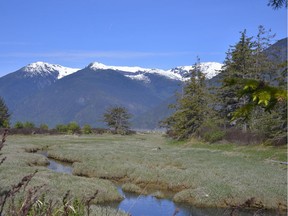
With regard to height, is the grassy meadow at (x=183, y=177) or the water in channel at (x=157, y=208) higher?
the grassy meadow at (x=183, y=177)

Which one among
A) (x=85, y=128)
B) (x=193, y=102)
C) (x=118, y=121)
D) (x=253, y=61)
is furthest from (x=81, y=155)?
(x=118, y=121)

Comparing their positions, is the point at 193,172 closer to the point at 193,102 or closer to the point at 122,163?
the point at 122,163

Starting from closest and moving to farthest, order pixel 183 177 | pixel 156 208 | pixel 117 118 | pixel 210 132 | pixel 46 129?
pixel 156 208, pixel 183 177, pixel 210 132, pixel 46 129, pixel 117 118

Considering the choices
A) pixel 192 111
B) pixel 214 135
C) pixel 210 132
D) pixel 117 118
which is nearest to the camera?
pixel 214 135

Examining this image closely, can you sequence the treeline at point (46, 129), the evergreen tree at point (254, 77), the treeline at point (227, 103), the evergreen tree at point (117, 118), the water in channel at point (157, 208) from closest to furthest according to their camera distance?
the water in channel at point (157, 208) < the evergreen tree at point (254, 77) < the treeline at point (227, 103) < the treeline at point (46, 129) < the evergreen tree at point (117, 118)

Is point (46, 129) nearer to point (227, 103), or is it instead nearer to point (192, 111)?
point (192, 111)

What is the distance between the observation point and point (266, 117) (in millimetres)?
36594

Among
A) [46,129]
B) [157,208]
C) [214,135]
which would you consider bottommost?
[157,208]

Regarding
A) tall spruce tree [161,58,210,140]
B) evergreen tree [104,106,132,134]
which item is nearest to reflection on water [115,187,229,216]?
tall spruce tree [161,58,210,140]

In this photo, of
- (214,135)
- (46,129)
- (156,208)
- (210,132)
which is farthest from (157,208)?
(46,129)

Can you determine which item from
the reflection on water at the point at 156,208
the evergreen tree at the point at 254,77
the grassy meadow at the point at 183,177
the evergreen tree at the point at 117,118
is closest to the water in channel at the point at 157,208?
the reflection on water at the point at 156,208

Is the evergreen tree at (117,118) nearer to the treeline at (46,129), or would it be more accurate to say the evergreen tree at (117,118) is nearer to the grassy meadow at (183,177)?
the treeline at (46,129)

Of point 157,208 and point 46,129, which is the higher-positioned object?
point 46,129

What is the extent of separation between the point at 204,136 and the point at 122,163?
22799 mm
